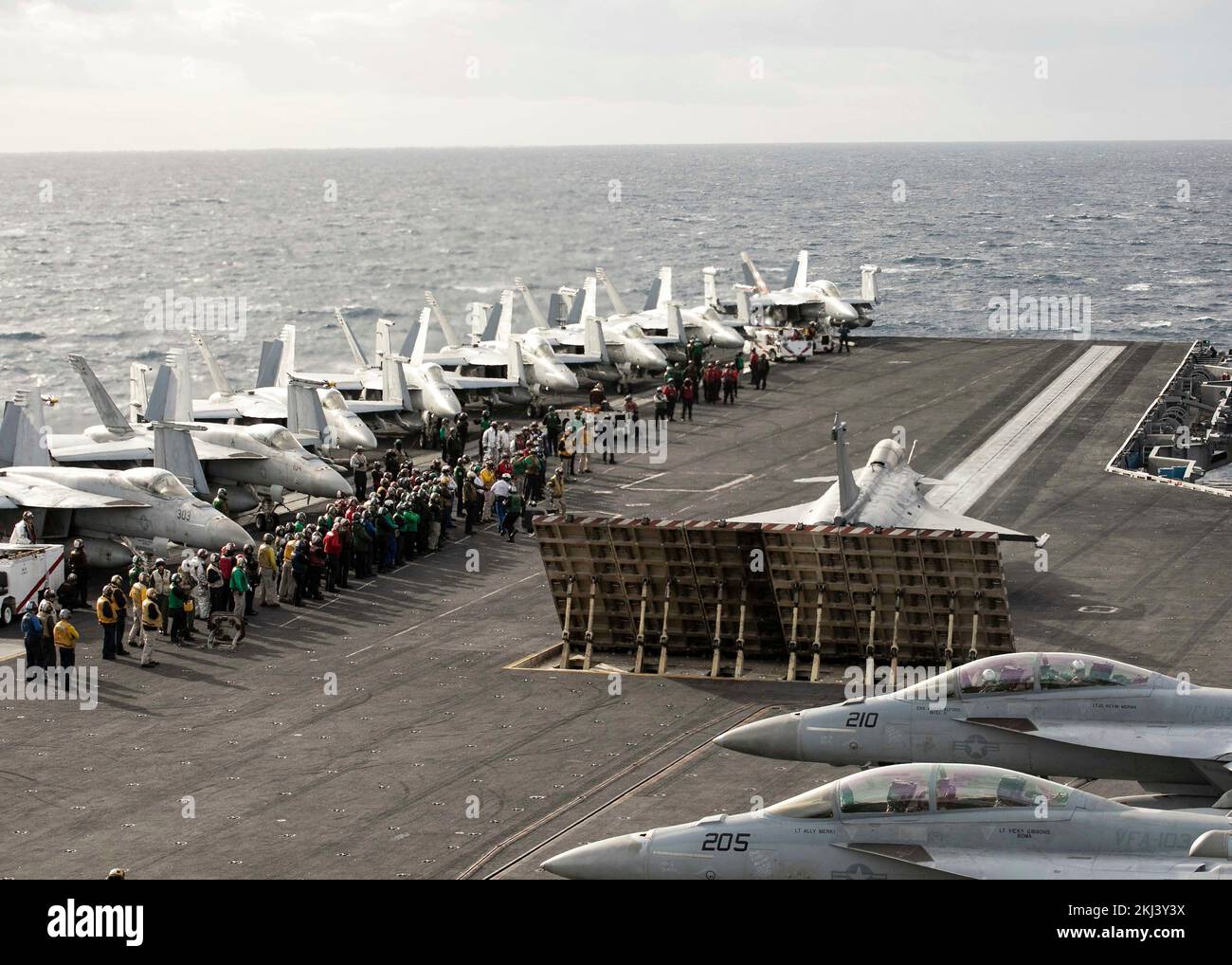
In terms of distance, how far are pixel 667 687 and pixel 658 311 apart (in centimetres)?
3674

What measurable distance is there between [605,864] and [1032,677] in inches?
243

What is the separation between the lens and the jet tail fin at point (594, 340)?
54.4 metres

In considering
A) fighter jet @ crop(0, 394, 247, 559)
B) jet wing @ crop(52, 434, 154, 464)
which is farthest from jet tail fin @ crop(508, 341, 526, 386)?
fighter jet @ crop(0, 394, 247, 559)

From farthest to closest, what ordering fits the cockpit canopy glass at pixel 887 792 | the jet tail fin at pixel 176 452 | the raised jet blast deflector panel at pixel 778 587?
the jet tail fin at pixel 176 452
the raised jet blast deflector panel at pixel 778 587
the cockpit canopy glass at pixel 887 792

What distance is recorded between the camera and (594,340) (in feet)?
179

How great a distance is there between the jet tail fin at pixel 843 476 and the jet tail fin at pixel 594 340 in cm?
2537

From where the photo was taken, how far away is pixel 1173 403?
51906mm

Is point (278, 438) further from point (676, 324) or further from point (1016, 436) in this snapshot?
point (676, 324)

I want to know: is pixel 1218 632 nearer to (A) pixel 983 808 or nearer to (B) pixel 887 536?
(B) pixel 887 536

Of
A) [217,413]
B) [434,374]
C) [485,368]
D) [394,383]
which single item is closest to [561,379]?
[485,368]

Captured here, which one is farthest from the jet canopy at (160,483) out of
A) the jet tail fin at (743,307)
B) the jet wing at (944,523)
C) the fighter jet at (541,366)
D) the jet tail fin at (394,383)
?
the jet tail fin at (743,307)

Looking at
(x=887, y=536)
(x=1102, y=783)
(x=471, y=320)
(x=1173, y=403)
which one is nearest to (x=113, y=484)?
(x=887, y=536)

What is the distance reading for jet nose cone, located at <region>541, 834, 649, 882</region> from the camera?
15.0 m

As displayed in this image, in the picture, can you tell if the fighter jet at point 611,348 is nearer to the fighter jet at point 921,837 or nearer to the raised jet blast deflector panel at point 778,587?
the raised jet blast deflector panel at point 778,587
